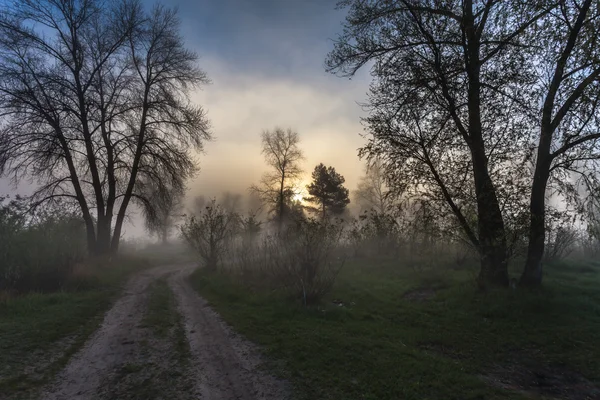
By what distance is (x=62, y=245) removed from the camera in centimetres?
1452

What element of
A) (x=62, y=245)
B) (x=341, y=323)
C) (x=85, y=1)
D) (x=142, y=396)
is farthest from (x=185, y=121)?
(x=142, y=396)

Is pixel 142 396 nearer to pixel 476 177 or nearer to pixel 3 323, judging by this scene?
pixel 3 323

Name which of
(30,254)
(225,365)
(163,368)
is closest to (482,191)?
(225,365)

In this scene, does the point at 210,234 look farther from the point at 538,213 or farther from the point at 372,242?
the point at 538,213

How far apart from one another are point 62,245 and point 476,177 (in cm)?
1668

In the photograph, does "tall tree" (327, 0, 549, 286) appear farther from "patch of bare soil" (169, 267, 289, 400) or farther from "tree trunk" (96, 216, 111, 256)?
"tree trunk" (96, 216, 111, 256)

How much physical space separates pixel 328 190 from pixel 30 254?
28.0 metres

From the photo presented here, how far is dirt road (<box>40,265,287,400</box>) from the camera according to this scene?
4660 mm

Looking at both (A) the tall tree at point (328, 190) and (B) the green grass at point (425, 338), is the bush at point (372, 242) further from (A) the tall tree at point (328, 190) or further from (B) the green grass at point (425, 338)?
(A) the tall tree at point (328, 190)

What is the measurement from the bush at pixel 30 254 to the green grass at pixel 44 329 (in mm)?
883

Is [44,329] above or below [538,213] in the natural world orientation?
below

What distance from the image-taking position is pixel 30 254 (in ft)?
41.2

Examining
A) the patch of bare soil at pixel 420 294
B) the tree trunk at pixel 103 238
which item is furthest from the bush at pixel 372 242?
the tree trunk at pixel 103 238

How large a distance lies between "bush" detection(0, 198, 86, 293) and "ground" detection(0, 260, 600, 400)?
2149 mm
